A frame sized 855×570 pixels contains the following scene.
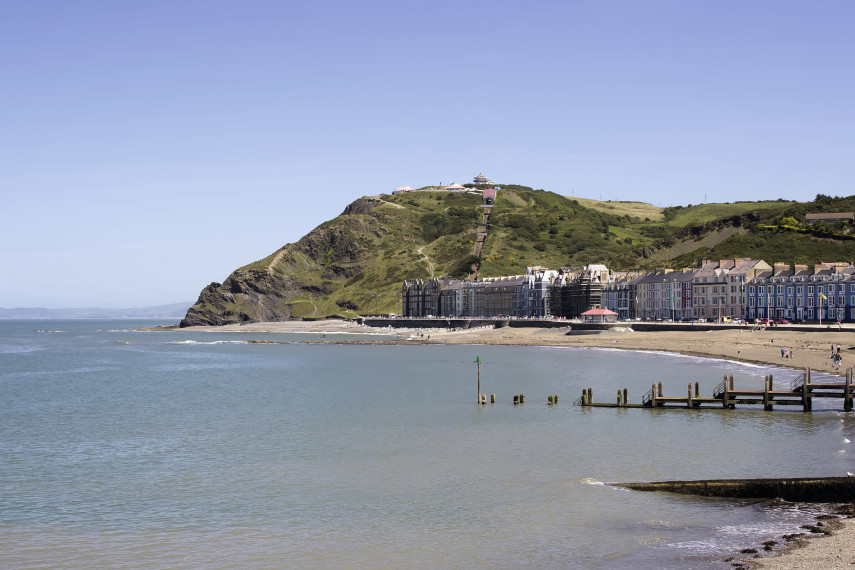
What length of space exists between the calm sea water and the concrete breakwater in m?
0.70

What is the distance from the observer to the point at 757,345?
92.7 meters

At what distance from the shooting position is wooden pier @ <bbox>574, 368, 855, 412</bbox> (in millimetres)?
48688

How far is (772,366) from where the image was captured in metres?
73.3

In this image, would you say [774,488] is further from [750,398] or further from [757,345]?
[757,345]

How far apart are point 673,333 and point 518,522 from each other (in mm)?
97328

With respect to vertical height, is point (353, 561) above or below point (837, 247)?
below

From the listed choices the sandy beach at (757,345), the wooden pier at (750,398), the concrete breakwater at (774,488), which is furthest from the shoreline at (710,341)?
the concrete breakwater at (774,488)

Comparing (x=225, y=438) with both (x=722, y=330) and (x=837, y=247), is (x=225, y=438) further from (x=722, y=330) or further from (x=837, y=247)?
(x=837, y=247)

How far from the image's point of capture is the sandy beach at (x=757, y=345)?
2205 cm

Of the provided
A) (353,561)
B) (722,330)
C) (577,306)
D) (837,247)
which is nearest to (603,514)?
(353,561)

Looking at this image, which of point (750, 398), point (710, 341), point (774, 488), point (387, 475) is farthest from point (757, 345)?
point (387, 475)

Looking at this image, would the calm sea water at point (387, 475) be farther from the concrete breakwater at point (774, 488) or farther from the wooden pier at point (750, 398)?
the wooden pier at point (750, 398)

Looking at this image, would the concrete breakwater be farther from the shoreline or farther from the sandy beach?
the shoreline

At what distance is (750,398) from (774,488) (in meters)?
23.6
